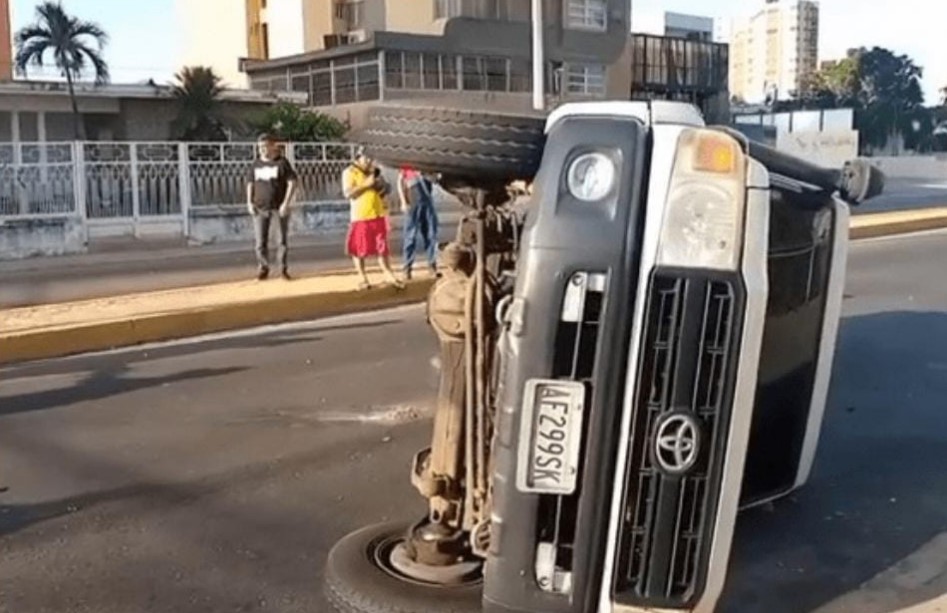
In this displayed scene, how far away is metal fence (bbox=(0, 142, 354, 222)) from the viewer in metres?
16.8

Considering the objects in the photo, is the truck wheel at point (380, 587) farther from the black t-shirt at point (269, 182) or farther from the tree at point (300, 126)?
the tree at point (300, 126)

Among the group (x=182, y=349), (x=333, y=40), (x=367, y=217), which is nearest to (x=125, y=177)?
(x=367, y=217)

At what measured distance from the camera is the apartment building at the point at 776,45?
296 ft

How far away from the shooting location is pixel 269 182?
39.2ft

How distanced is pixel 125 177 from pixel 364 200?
25.6 feet

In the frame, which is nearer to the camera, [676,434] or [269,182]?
[676,434]

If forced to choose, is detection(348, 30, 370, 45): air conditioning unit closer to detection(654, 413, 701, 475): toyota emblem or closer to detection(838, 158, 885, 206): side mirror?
detection(838, 158, 885, 206): side mirror

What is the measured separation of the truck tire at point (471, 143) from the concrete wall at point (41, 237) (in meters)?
15.3

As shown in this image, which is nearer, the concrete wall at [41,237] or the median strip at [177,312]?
the median strip at [177,312]

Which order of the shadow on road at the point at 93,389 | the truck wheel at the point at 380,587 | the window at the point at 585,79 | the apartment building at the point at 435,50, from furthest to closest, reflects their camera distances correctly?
the window at the point at 585,79 < the apartment building at the point at 435,50 < the shadow on road at the point at 93,389 < the truck wheel at the point at 380,587

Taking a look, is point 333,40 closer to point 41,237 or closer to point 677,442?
point 41,237

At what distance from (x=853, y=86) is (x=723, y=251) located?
70153mm

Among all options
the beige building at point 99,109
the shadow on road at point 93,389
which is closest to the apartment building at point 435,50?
the beige building at point 99,109

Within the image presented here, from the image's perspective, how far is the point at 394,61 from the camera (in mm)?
A: 33125
